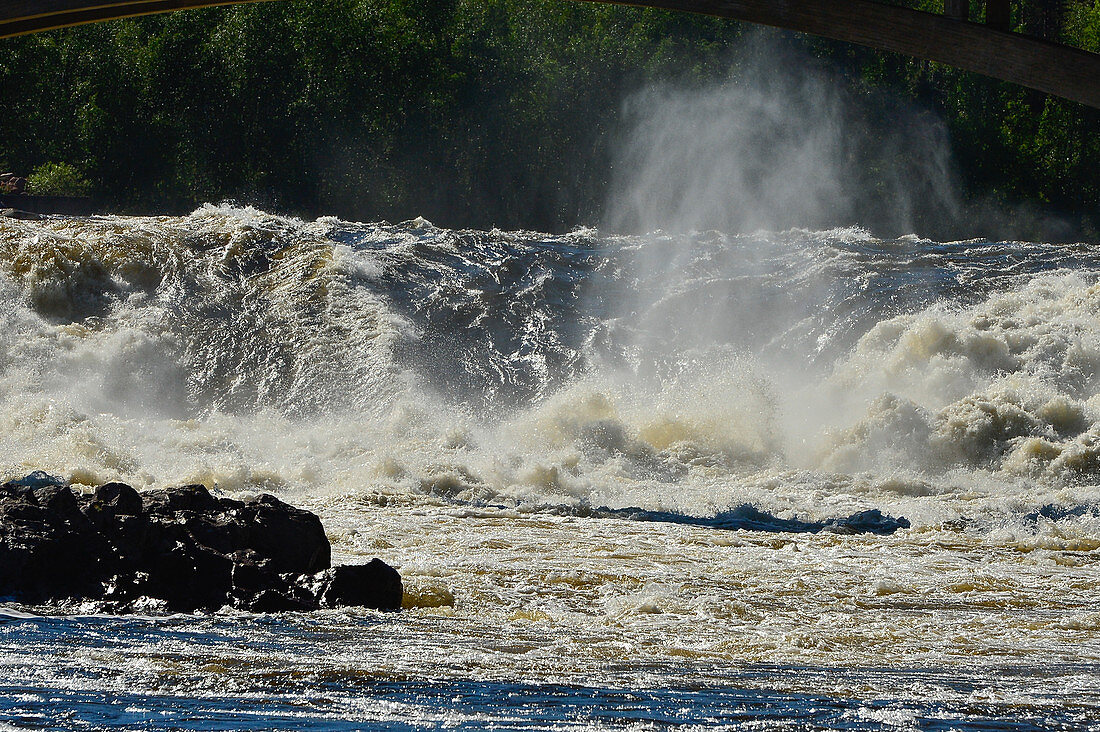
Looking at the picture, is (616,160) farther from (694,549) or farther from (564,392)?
(694,549)

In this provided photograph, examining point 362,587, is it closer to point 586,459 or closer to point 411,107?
point 586,459

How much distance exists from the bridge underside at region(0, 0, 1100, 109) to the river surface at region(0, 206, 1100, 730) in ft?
9.14

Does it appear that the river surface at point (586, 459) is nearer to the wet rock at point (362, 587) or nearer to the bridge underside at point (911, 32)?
the wet rock at point (362, 587)

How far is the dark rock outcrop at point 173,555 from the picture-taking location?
564cm

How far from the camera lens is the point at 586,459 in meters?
12.4

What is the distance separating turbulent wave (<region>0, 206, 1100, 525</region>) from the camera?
38.5ft

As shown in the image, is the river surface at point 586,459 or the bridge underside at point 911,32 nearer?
the river surface at point 586,459

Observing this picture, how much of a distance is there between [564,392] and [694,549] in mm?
6225

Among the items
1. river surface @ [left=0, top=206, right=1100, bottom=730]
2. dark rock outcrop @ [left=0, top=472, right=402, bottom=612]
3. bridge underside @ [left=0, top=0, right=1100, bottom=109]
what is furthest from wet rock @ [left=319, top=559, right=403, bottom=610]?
bridge underside @ [left=0, top=0, right=1100, bottom=109]

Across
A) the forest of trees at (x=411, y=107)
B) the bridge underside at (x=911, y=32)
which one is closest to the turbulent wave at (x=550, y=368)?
the bridge underside at (x=911, y=32)

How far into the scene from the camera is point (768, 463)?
12641 mm

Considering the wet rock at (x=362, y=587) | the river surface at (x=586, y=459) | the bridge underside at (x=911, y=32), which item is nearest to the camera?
the river surface at (x=586, y=459)

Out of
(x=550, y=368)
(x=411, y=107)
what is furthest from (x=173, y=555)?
(x=411, y=107)

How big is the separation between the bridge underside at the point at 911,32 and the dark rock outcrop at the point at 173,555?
289cm
